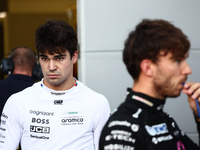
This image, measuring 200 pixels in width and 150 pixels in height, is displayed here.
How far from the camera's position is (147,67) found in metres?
1.60

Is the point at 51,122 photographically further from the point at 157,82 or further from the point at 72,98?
the point at 157,82

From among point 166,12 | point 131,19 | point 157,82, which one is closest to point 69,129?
point 157,82

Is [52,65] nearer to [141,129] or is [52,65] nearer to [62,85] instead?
[62,85]

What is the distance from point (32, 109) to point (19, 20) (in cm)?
708

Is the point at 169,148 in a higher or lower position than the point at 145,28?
lower

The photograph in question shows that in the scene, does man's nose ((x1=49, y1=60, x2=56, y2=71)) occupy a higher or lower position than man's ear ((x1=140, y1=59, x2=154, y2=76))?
lower

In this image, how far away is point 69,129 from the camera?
2277 millimetres

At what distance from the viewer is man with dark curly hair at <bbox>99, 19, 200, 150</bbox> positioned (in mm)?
1508

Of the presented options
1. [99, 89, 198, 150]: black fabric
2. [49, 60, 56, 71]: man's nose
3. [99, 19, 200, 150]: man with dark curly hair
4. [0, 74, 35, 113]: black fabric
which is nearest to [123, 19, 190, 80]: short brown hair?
[99, 19, 200, 150]: man with dark curly hair

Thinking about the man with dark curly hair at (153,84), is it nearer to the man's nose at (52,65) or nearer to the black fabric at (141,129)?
the black fabric at (141,129)

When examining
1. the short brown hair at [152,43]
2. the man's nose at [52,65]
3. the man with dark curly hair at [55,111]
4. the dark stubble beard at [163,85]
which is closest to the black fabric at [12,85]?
the man with dark curly hair at [55,111]

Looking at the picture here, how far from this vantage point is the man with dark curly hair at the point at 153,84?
1.51 metres

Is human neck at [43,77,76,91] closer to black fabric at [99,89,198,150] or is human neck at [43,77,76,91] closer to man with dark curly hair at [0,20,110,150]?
man with dark curly hair at [0,20,110,150]

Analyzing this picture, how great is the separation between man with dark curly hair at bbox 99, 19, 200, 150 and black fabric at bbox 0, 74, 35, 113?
2.17 m
